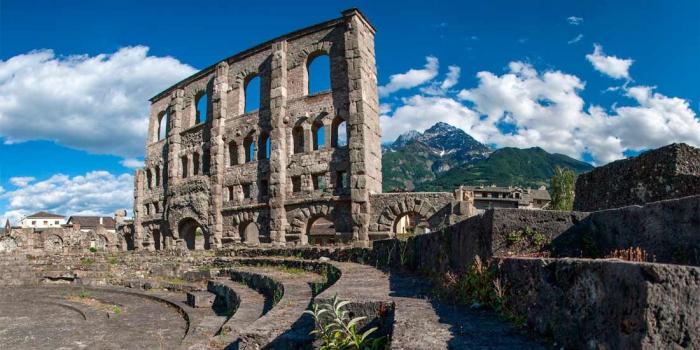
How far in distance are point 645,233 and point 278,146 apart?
21366mm

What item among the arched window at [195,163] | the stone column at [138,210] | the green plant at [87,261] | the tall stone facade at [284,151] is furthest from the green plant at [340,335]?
the stone column at [138,210]

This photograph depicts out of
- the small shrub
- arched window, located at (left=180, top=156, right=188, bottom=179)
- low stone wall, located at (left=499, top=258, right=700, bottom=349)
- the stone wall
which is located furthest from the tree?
low stone wall, located at (left=499, top=258, right=700, bottom=349)

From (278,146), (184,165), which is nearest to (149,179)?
(184,165)

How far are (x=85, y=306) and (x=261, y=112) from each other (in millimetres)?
15419

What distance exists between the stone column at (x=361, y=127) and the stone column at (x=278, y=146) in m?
3.84

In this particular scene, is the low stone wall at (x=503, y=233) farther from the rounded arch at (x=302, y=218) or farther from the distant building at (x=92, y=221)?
the distant building at (x=92, y=221)

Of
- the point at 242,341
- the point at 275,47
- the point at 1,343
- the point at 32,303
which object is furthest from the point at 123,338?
the point at 275,47

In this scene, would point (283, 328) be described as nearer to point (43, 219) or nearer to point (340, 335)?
point (340, 335)

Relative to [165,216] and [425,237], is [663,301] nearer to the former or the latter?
[425,237]

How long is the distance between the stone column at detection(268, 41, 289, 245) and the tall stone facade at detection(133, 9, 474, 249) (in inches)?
2.0

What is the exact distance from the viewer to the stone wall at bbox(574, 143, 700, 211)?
15.2 feet

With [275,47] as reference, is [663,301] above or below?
below

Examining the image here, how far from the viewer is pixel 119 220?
40.0 m

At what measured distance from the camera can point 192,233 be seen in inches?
1187
